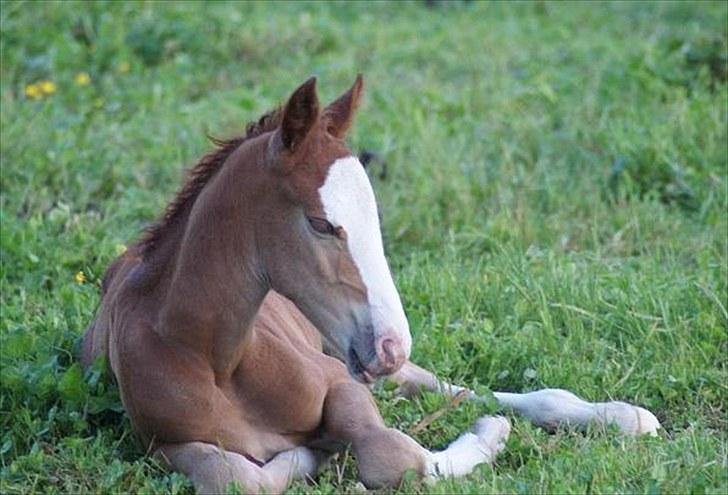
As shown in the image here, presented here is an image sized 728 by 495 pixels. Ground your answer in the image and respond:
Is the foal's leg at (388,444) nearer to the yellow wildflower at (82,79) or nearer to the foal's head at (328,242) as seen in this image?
the foal's head at (328,242)

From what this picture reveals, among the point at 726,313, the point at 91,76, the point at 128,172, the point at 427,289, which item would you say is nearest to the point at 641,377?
the point at 726,313

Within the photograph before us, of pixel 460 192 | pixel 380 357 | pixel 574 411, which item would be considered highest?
pixel 380 357

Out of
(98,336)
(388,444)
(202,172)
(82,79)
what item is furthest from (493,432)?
(82,79)

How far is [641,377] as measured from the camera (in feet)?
16.6

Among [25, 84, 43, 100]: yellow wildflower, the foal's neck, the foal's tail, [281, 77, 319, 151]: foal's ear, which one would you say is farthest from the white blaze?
[25, 84, 43, 100]: yellow wildflower

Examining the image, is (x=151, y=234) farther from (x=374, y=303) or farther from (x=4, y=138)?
(x=4, y=138)

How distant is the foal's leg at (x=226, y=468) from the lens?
408 cm

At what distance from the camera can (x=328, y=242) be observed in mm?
3816

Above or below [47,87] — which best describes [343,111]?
above

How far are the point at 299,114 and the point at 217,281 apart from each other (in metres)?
0.51

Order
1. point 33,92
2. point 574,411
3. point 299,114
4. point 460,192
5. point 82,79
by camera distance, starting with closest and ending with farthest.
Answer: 1. point 299,114
2. point 574,411
3. point 460,192
4. point 33,92
5. point 82,79

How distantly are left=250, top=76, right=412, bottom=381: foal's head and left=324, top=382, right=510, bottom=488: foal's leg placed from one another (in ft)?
1.29

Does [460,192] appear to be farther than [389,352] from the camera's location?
Yes

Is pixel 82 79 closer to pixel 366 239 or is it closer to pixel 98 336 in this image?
pixel 98 336
